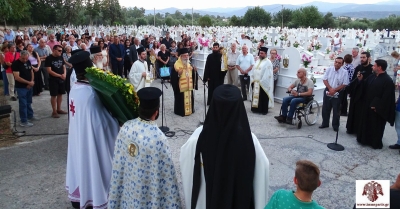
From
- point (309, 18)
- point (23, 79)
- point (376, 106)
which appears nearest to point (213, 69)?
point (376, 106)

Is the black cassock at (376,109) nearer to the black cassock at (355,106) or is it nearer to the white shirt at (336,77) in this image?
the black cassock at (355,106)

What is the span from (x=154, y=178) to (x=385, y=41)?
41.2 ft

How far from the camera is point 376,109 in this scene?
6180 mm

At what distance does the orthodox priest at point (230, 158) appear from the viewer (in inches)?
98.7

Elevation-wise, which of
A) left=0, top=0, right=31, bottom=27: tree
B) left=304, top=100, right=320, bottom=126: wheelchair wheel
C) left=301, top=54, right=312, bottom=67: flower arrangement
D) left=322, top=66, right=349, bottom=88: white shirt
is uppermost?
left=0, top=0, right=31, bottom=27: tree

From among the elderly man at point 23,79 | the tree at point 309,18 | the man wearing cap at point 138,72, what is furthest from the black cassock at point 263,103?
the tree at point 309,18

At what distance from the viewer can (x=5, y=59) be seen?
9133mm

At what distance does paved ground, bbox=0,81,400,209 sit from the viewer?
4.55 m

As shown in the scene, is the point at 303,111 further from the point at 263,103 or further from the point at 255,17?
the point at 255,17

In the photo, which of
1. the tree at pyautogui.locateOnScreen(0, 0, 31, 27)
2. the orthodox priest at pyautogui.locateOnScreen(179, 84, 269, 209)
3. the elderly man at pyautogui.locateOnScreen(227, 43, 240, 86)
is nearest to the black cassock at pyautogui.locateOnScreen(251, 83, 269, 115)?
the elderly man at pyautogui.locateOnScreen(227, 43, 240, 86)

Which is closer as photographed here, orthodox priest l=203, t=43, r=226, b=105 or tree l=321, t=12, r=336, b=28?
orthodox priest l=203, t=43, r=226, b=105

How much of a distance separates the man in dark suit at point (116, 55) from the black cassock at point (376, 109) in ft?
27.9

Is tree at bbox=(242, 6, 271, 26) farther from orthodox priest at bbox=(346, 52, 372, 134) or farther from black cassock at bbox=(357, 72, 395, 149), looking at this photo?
black cassock at bbox=(357, 72, 395, 149)

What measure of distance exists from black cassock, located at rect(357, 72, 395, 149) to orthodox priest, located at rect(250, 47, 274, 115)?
8.38 ft
